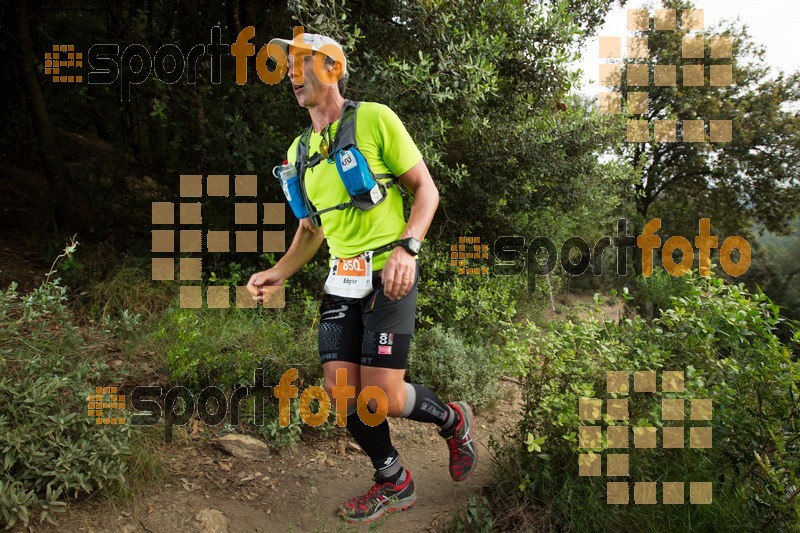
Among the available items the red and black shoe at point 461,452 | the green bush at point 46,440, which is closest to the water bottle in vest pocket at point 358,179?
the red and black shoe at point 461,452

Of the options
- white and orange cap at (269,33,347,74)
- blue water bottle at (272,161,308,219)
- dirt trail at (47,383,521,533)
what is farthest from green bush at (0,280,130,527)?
white and orange cap at (269,33,347,74)

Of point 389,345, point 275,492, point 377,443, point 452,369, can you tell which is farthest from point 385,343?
point 452,369

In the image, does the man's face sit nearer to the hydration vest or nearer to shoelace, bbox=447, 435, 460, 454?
the hydration vest

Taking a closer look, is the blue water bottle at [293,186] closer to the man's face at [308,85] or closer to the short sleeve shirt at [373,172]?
the short sleeve shirt at [373,172]

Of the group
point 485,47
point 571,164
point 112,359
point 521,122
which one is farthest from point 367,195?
point 571,164

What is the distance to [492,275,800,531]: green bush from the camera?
2.42m

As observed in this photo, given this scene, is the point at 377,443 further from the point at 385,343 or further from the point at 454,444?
the point at 385,343

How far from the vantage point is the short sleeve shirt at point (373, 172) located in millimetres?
2816

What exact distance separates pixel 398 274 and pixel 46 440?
2.23 m

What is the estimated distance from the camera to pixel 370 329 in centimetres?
289

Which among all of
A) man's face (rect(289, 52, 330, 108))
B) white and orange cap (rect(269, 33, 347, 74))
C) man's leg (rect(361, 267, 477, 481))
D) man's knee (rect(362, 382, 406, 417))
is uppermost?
white and orange cap (rect(269, 33, 347, 74))

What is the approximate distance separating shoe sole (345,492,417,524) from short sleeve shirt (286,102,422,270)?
5.07 ft

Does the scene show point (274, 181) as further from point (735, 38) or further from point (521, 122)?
point (735, 38)

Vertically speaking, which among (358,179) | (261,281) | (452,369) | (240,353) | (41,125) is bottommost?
(452,369)
